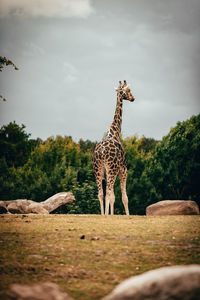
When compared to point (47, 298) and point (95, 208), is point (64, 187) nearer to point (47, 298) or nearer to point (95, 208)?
point (95, 208)

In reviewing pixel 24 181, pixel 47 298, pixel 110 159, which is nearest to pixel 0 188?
pixel 24 181

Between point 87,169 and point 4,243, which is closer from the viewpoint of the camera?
point 4,243

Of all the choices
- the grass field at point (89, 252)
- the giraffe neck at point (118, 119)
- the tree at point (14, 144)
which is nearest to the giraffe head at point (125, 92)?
the giraffe neck at point (118, 119)

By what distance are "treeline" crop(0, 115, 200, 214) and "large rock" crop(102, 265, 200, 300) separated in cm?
1033

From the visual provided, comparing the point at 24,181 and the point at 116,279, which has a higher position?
the point at 24,181

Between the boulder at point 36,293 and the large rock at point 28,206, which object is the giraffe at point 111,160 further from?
the boulder at point 36,293

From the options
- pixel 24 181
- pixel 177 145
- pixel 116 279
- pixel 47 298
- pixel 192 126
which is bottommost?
pixel 116 279

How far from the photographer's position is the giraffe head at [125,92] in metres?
13.0

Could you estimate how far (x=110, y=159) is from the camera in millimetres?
11438

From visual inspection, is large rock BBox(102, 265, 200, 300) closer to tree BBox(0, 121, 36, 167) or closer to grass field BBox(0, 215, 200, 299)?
grass field BBox(0, 215, 200, 299)

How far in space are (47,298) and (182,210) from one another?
28.6ft

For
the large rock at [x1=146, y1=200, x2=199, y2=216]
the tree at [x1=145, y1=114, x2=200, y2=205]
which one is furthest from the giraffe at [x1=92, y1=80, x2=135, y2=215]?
the tree at [x1=145, y1=114, x2=200, y2=205]

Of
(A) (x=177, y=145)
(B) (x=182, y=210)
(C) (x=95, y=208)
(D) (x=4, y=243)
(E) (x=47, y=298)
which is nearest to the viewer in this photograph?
(E) (x=47, y=298)

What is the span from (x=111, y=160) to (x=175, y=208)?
2842 millimetres
